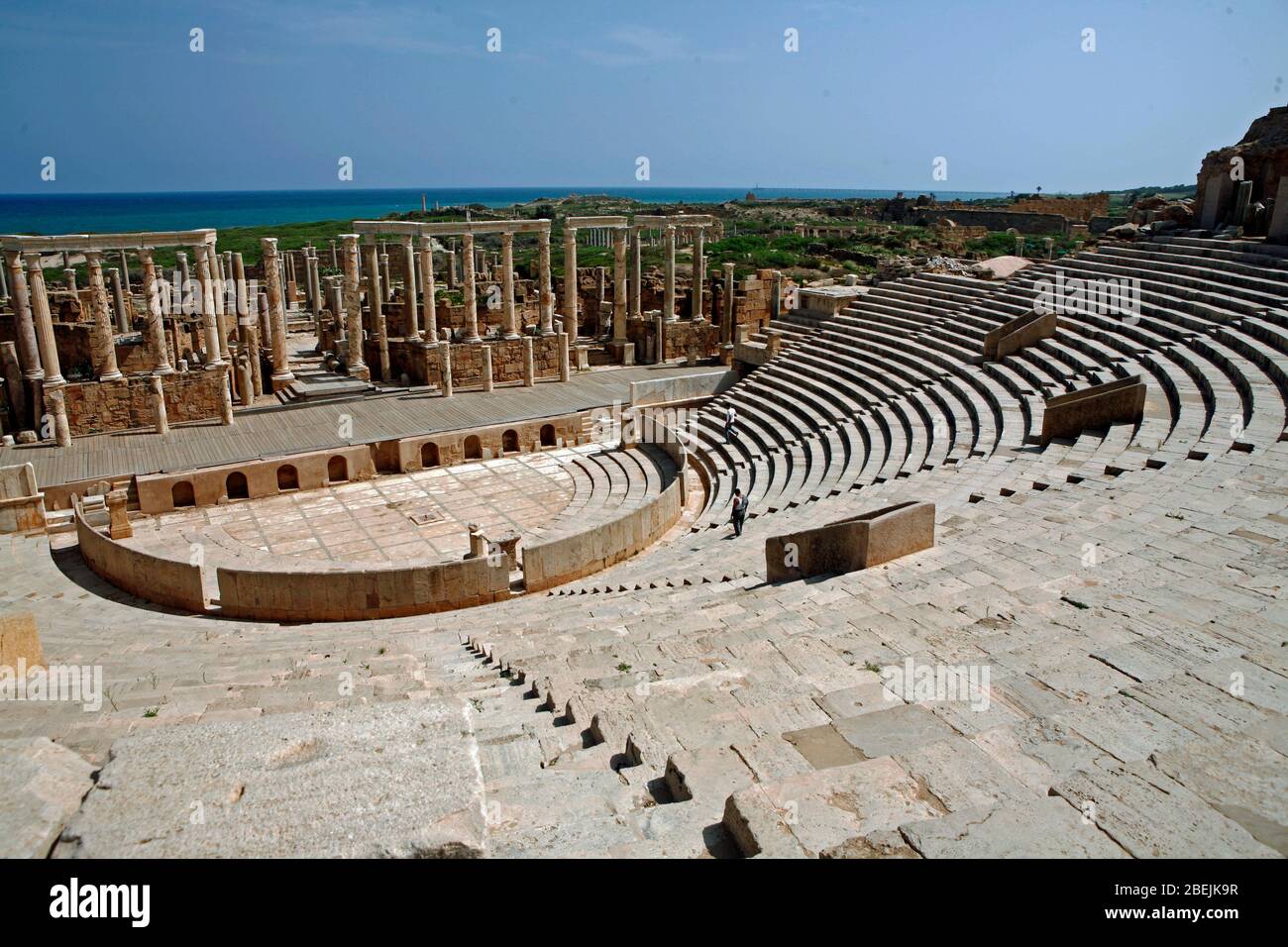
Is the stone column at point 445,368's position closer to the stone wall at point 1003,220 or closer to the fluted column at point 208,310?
the fluted column at point 208,310

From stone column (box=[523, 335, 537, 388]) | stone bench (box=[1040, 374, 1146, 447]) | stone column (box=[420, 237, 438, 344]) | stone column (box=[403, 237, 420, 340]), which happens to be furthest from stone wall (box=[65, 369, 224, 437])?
stone bench (box=[1040, 374, 1146, 447])

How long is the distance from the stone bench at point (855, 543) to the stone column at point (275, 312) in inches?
754

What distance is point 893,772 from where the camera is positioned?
5.38 m

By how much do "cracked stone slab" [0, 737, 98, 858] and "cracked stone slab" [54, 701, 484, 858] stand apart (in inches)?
4.1

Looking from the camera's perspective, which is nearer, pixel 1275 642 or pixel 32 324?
pixel 1275 642

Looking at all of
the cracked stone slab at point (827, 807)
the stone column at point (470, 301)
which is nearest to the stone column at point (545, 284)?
the stone column at point (470, 301)

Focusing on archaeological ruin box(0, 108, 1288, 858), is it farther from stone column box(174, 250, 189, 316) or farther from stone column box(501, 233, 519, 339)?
stone column box(174, 250, 189, 316)

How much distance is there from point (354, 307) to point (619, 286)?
8.73m

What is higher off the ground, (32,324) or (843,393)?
(32,324)
